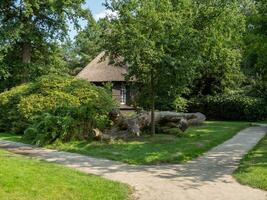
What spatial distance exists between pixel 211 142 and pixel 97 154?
544 cm

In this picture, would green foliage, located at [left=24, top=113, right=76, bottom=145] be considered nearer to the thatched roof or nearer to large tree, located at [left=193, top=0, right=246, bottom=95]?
large tree, located at [left=193, top=0, right=246, bottom=95]

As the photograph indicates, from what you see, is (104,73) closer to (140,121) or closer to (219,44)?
(219,44)

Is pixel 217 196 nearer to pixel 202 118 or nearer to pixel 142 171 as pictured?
pixel 142 171

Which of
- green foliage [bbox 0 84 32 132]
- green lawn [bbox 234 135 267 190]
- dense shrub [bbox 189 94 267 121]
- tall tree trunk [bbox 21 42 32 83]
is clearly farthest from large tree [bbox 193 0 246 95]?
tall tree trunk [bbox 21 42 32 83]

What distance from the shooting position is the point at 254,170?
1130 centimetres

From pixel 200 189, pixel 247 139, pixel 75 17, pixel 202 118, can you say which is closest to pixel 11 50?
pixel 75 17

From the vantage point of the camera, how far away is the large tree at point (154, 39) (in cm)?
1647

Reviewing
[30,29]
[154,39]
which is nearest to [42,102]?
[154,39]

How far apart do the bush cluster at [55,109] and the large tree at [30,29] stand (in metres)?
8.65

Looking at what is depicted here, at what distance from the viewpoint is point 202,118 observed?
27.8 metres

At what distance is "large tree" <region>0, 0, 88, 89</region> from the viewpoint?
30.3 metres

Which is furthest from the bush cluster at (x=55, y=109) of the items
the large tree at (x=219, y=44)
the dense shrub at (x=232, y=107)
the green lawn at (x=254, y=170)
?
the dense shrub at (x=232, y=107)

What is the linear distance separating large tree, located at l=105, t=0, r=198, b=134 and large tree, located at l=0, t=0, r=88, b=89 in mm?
13994

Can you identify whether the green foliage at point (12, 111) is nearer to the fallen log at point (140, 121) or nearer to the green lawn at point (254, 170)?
the fallen log at point (140, 121)
